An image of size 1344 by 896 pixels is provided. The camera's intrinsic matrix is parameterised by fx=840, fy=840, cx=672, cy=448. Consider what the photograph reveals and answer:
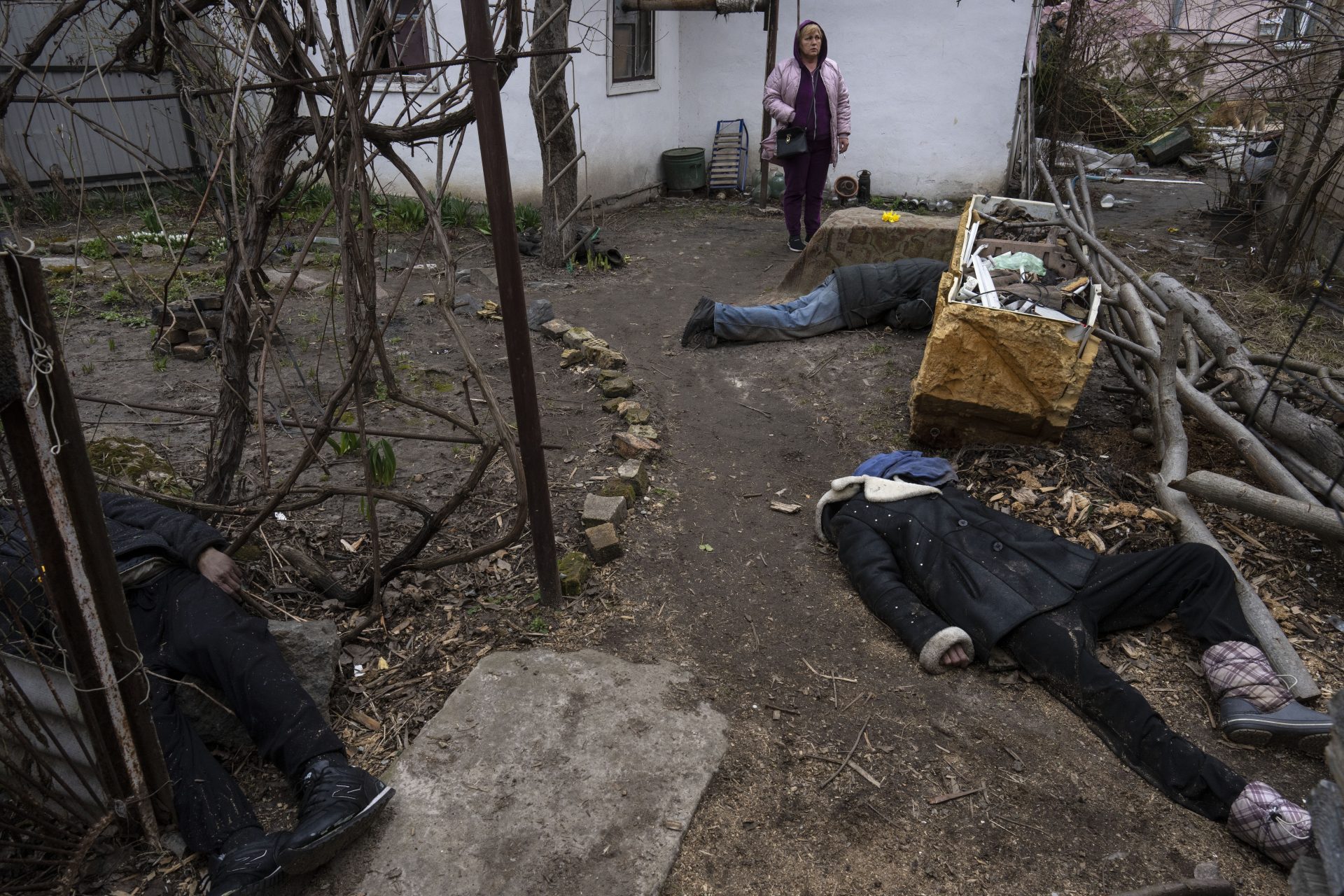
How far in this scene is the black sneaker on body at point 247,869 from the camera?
2186 mm

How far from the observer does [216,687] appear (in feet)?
8.95

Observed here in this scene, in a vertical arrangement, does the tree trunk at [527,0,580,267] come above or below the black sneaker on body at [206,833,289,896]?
above

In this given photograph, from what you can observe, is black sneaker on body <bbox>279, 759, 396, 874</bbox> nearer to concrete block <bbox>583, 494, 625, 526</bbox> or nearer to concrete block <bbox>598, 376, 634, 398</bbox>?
concrete block <bbox>583, 494, 625, 526</bbox>

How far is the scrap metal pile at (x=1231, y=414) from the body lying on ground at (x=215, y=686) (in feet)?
10.7

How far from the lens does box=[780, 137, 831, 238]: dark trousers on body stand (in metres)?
8.21

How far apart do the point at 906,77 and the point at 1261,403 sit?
26.0 ft

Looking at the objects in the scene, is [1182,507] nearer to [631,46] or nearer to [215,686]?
[215,686]

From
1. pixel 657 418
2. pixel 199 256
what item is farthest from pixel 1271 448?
pixel 199 256

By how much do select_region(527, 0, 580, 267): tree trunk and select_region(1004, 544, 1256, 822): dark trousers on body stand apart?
610 centimetres

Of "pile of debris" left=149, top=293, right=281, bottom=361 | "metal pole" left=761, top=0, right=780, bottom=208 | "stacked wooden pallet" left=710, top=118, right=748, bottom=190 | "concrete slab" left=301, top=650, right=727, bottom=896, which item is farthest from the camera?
"stacked wooden pallet" left=710, top=118, right=748, bottom=190

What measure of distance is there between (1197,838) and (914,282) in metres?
4.57

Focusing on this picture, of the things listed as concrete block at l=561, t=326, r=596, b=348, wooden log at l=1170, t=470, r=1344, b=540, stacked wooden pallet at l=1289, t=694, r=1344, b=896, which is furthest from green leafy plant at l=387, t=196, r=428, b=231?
stacked wooden pallet at l=1289, t=694, r=1344, b=896

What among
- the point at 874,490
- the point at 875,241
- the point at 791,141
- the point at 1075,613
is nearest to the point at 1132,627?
the point at 1075,613

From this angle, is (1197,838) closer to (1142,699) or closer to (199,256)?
(1142,699)
